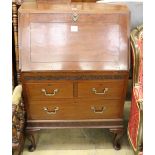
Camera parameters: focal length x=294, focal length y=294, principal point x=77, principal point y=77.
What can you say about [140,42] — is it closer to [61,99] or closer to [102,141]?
[61,99]

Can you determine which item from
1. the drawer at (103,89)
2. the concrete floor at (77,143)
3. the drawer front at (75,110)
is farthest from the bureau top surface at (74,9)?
the concrete floor at (77,143)

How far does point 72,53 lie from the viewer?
2.00 metres

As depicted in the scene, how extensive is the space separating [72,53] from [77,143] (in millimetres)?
795

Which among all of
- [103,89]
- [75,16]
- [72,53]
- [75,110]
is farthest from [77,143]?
[75,16]

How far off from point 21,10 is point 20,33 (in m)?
0.16

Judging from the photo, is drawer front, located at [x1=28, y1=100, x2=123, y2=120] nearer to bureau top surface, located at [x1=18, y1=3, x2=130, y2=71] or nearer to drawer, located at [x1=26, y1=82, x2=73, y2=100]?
drawer, located at [x1=26, y1=82, x2=73, y2=100]

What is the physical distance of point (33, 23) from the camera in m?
2.00

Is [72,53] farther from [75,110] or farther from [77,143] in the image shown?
[77,143]

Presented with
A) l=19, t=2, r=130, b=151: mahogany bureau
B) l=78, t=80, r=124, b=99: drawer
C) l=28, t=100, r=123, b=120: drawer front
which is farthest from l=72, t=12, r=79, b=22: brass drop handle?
l=28, t=100, r=123, b=120: drawer front

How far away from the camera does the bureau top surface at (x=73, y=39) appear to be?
1.99 meters

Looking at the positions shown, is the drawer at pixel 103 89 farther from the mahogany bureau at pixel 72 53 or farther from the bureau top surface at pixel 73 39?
the bureau top surface at pixel 73 39

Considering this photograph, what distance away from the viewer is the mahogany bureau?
1987 mm

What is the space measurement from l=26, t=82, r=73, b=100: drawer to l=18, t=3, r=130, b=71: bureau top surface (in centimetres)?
12

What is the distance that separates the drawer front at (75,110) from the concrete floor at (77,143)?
30 cm
